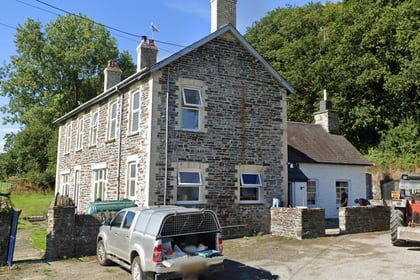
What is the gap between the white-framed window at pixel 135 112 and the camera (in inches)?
654

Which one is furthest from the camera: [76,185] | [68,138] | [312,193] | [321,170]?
[68,138]

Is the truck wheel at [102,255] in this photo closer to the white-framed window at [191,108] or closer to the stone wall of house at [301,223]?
the white-framed window at [191,108]

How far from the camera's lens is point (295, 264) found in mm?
10773

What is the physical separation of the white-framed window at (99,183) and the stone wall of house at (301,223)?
871 cm

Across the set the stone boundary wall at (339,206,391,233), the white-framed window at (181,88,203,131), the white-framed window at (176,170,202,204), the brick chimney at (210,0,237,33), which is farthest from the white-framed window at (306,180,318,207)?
the brick chimney at (210,0,237,33)

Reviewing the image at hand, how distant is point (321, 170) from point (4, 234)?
52.5 ft

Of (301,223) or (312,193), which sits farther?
(312,193)

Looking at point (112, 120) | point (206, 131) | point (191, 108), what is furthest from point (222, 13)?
point (112, 120)

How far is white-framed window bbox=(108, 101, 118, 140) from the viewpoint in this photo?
61.8ft

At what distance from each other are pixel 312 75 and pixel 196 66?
25.5 m

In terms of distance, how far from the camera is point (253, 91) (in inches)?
687

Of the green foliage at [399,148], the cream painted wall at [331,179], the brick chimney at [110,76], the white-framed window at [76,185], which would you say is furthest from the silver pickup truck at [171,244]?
the green foliage at [399,148]

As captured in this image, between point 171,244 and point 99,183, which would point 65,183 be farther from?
point 171,244

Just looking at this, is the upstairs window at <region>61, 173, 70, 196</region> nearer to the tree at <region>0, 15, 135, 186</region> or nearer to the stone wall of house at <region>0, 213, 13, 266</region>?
the stone wall of house at <region>0, 213, 13, 266</region>
